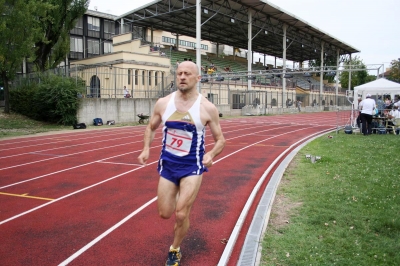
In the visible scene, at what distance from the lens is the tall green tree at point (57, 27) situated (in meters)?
26.6

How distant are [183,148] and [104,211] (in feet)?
8.37

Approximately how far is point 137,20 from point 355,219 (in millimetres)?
36677

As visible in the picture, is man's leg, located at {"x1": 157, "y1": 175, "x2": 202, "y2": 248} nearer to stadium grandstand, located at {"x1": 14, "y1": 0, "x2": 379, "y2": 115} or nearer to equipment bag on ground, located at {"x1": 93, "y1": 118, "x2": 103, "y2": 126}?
equipment bag on ground, located at {"x1": 93, "y1": 118, "x2": 103, "y2": 126}

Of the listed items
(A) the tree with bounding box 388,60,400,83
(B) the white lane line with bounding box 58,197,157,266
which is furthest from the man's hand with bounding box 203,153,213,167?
(A) the tree with bounding box 388,60,400,83

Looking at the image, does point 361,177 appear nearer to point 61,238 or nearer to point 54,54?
point 61,238

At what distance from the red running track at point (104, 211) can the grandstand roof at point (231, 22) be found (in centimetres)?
2606

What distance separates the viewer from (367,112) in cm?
1439

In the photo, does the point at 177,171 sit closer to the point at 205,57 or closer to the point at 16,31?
the point at 16,31

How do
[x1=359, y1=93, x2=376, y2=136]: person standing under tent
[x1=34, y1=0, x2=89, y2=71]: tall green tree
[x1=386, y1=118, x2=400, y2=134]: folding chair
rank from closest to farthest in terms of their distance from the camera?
1. [x1=359, y1=93, x2=376, y2=136]: person standing under tent
2. [x1=386, y1=118, x2=400, y2=134]: folding chair
3. [x1=34, y1=0, x2=89, y2=71]: tall green tree

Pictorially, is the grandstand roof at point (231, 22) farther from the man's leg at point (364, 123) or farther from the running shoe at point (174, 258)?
the running shoe at point (174, 258)

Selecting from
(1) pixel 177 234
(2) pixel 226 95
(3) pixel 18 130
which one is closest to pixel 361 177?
(1) pixel 177 234

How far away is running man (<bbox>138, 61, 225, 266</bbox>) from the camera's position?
135 inches

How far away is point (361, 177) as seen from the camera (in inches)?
271

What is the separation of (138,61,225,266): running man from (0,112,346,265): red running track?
67cm
